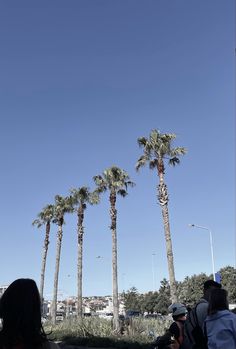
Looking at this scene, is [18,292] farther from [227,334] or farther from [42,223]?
[42,223]

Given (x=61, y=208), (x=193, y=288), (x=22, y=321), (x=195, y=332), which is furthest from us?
(x=193, y=288)

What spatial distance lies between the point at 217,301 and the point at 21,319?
2893 mm

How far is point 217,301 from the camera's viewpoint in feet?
15.9

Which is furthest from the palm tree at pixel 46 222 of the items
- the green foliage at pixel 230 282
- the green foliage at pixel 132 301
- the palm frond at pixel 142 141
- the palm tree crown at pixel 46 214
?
the green foliage at pixel 132 301

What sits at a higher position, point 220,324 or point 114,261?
point 114,261

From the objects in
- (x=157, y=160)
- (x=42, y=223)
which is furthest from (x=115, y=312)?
(x=42, y=223)

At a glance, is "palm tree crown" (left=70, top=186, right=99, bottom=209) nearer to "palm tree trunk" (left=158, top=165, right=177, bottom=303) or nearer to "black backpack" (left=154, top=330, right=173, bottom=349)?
Answer: "palm tree trunk" (left=158, top=165, right=177, bottom=303)

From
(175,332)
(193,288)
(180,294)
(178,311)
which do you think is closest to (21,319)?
(175,332)

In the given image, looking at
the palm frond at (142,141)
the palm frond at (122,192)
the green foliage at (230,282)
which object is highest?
the palm frond at (142,141)

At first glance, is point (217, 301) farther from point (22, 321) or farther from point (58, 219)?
point (58, 219)

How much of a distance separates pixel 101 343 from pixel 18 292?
23.7 m

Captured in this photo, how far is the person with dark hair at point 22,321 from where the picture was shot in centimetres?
249

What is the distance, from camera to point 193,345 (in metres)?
5.29

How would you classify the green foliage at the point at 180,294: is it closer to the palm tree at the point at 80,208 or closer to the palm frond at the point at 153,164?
the palm tree at the point at 80,208
